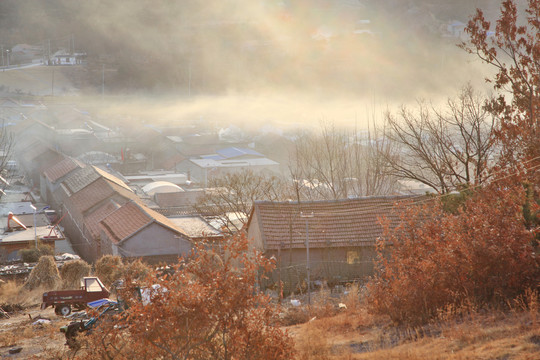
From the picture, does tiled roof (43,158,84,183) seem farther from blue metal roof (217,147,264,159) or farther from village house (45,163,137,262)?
blue metal roof (217,147,264,159)

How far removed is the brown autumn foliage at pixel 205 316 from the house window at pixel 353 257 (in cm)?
1044

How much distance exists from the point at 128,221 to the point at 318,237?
377 inches

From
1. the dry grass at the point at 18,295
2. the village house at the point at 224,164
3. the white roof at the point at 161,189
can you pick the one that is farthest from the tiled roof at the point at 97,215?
the village house at the point at 224,164

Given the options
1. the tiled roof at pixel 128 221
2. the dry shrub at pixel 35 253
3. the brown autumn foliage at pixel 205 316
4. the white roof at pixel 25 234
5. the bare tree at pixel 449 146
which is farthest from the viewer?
the white roof at pixel 25 234

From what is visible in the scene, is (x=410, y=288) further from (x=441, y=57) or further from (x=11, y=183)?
(x=441, y=57)

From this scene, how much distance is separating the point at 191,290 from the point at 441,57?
272ft

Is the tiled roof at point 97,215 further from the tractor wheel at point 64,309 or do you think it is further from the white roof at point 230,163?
the white roof at point 230,163

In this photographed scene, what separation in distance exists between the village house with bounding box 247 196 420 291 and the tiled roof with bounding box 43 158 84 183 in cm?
2262

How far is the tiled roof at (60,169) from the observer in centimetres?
3803

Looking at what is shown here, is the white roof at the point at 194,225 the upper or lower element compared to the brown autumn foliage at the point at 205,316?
upper

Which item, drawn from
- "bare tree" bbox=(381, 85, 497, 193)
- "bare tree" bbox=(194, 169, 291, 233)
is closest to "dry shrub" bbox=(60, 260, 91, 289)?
"bare tree" bbox=(194, 169, 291, 233)

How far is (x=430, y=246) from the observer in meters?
9.76

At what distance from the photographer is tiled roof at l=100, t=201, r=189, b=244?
901 inches

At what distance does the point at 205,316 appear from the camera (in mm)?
6805
